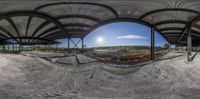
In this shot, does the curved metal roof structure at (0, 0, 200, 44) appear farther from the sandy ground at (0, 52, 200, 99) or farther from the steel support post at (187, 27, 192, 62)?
the sandy ground at (0, 52, 200, 99)

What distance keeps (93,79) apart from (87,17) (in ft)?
7.28

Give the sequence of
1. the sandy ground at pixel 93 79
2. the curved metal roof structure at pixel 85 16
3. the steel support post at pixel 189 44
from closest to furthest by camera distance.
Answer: the sandy ground at pixel 93 79
the curved metal roof structure at pixel 85 16
the steel support post at pixel 189 44

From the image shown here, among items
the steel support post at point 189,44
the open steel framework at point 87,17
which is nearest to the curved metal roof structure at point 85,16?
the open steel framework at point 87,17

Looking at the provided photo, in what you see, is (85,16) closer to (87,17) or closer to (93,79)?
(87,17)

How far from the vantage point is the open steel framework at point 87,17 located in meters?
6.40

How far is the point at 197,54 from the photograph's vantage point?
8344 mm

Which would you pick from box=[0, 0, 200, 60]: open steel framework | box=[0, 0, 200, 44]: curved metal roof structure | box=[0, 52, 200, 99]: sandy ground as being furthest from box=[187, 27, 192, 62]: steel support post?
box=[0, 52, 200, 99]: sandy ground

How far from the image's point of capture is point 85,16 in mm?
6773

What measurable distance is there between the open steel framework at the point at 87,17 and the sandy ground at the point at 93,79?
78cm

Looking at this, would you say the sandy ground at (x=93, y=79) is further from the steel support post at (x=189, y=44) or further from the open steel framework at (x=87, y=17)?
the open steel framework at (x=87, y=17)

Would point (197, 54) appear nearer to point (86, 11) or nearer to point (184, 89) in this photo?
point (184, 89)

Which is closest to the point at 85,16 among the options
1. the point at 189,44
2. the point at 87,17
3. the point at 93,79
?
the point at 87,17

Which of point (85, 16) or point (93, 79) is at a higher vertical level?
point (85, 16)

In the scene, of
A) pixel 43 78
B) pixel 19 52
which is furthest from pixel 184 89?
pixel 19 52
